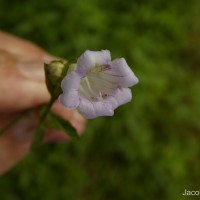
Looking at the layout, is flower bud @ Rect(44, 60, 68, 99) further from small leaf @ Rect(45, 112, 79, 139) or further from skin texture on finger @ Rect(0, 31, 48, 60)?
skin texture on finger @ Rect(0, 31, 48, 60)

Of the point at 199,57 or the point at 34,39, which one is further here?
the point at 199,57

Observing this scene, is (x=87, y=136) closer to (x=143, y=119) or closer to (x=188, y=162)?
(x=143, y=119)

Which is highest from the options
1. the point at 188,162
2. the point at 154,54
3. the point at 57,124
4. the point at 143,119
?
the point at 57,124

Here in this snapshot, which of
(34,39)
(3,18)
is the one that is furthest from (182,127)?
(3,18)

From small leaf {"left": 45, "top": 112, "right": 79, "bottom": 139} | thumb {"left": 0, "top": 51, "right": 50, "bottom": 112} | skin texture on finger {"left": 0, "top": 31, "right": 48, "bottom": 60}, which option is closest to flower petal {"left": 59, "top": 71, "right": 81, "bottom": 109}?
small leaf {"left": 45, "top": 112, "right": 79, "bottom": 139}

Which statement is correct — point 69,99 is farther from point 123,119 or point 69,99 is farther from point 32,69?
point 123,119

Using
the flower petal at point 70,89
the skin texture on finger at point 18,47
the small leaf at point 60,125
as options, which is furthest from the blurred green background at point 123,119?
the flower petal at point 70,89

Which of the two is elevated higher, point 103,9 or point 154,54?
point 103,9
